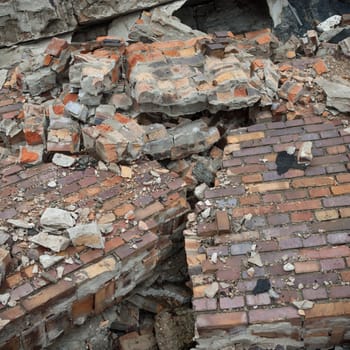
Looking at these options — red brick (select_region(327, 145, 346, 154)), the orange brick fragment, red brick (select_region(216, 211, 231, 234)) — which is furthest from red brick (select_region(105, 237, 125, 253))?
the orange brick fragment

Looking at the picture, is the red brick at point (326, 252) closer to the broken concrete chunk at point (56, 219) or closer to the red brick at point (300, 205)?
the red brick at point (300, 205)

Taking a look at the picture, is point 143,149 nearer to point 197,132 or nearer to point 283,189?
point 197,132

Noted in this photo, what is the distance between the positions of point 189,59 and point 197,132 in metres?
0.73

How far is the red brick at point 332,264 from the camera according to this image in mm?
3063

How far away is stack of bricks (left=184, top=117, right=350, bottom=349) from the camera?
2945 millimetres

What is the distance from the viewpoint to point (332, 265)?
307 centimetres

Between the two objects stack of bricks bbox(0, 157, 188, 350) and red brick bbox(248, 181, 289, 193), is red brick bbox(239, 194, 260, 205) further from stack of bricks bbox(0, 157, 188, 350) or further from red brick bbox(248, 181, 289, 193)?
stack of bricks bbox(0, 157, 188, 350)

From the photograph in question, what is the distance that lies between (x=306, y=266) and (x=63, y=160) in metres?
1.87

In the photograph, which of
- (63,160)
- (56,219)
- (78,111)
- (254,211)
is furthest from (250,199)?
(78,111)

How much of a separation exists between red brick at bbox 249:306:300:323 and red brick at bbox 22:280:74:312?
1061 millimetres

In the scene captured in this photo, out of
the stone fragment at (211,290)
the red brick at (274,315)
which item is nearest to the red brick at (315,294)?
the red brick at (274,315)

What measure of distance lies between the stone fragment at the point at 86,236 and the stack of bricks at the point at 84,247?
1.6 inches

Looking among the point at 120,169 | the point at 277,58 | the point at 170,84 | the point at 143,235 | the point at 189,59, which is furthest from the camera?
the point at 277,58

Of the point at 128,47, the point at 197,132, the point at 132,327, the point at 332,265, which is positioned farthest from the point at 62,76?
the point at 332,265
